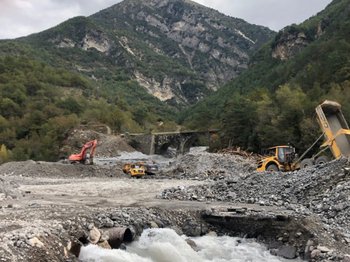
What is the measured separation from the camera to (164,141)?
76875mm

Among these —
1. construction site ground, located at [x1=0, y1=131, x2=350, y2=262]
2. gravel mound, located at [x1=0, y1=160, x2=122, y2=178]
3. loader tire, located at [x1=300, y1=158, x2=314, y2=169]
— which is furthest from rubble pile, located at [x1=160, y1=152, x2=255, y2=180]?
construction site ground, located at [x1=0, y1=131, x2=350, y2=262]

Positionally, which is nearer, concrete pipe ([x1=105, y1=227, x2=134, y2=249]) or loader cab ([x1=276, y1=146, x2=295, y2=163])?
concrete pipe ([x1=105, y1=227, x2=134, y2=249])

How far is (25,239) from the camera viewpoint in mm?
9477

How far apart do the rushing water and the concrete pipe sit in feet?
0.73

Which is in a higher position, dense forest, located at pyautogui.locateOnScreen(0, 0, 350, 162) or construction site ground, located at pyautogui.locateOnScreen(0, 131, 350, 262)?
dense forest, located at pyautogui.locateOnScreen(0, 0, 350, 162)

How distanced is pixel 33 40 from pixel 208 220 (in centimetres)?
19804

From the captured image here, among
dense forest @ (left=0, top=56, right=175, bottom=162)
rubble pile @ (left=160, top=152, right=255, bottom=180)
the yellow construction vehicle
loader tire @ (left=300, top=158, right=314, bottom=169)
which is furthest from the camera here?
dense forest @ (left=0, top=56, right=175, bottom=162)

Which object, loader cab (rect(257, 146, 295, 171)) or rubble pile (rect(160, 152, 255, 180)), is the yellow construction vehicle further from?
loader cab (rect(257, 146, 295, 171))

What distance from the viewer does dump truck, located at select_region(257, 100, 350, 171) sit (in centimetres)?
2327

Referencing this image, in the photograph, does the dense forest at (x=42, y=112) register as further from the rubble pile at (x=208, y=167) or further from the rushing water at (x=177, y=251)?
the rushing water at (x=177, y=251)

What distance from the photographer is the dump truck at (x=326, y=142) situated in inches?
916

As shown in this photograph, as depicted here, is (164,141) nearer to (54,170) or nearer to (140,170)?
(140,170)

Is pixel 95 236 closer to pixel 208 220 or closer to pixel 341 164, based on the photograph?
pixel 208 220

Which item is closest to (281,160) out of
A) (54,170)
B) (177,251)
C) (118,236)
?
(177,251)
